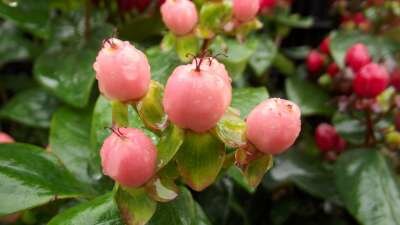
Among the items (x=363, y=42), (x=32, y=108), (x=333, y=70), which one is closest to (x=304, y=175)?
(x=333, y=70)

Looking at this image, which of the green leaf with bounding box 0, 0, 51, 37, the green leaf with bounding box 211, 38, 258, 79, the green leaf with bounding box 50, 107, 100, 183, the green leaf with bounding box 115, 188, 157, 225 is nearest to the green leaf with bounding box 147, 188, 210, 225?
the green leaf with bounding box 115, 188, 157, 225

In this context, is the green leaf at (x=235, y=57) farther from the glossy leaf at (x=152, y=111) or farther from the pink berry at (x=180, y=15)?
the glossy leaf at (x=152, y=111)

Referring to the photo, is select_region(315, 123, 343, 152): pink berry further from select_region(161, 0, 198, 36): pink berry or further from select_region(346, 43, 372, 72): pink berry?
select_region(161, 0, 198, 36): pink berry

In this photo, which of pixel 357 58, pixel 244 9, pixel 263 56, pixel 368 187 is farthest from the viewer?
pixel 263 56

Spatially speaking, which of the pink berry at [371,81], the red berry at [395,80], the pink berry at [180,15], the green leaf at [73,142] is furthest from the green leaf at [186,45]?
the red berry at [395,80]

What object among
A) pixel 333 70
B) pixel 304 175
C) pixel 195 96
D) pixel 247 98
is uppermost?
pixel 195 96

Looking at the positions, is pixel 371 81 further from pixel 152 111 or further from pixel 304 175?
pixel 152 111

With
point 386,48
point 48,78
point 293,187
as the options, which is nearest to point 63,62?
point 48,78

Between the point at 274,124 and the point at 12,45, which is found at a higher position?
the point at 274,124
